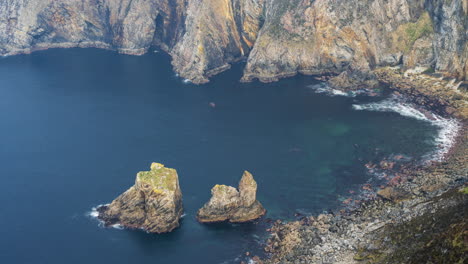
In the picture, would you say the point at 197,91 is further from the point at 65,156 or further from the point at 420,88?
the point at 420,88

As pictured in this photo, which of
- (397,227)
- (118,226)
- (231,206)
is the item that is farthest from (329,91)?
(118,226)

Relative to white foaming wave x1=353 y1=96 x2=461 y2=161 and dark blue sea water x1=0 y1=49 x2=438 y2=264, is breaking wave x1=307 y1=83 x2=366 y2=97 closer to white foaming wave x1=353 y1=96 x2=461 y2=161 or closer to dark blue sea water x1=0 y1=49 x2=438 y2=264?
dark blue sea water x1=0 y1=49 x2=438 y2=264

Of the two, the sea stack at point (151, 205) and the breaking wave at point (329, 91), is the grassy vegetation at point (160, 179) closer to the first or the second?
the sea stack at point (151, 205)

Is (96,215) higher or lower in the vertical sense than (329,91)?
lower

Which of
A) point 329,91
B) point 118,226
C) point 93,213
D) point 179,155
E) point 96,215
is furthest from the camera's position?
point 329,91

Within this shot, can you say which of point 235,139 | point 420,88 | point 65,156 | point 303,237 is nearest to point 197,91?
point 235,139

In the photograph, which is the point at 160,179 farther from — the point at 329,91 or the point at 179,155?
the point at 329,91

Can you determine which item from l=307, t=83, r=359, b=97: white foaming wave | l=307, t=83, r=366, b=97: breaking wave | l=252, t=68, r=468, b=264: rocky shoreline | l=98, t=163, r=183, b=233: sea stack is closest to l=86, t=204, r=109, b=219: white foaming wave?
l=98, t=163, r=183, b=233: sea stack

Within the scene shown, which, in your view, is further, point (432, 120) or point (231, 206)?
point (432, 120)

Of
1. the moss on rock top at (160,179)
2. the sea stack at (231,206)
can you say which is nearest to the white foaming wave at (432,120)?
the sea stack at (231,206)
